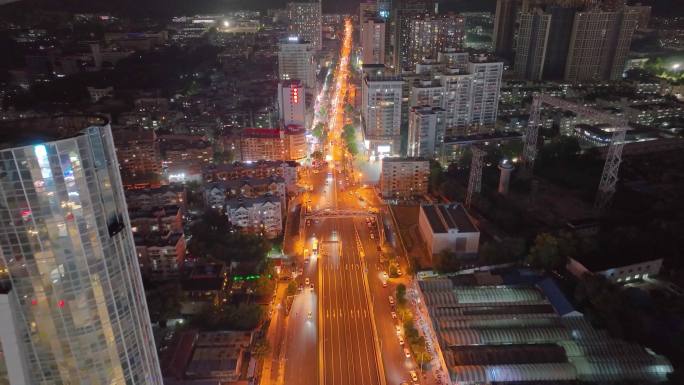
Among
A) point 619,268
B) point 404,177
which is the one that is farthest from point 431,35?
point 619,268

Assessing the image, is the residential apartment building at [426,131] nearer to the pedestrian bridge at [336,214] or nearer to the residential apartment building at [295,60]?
the pedestrian bridge at [336,214]

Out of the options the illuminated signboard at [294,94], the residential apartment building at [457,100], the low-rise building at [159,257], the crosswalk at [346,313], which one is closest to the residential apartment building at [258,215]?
the low-rise building at [159,257]

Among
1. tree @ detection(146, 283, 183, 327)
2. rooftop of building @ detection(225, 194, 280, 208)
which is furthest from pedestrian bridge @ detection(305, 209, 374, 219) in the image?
tree @ detection(146, 283, 183, 327)

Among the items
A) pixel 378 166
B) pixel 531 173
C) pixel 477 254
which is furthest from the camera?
pixel 378 166

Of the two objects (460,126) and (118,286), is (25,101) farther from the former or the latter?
(118,286)

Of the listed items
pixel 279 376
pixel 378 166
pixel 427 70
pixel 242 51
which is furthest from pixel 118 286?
pixel 242 51

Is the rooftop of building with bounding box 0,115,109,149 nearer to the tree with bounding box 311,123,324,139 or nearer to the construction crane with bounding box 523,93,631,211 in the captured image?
the construction crane with bounding box 523,93,631,211
